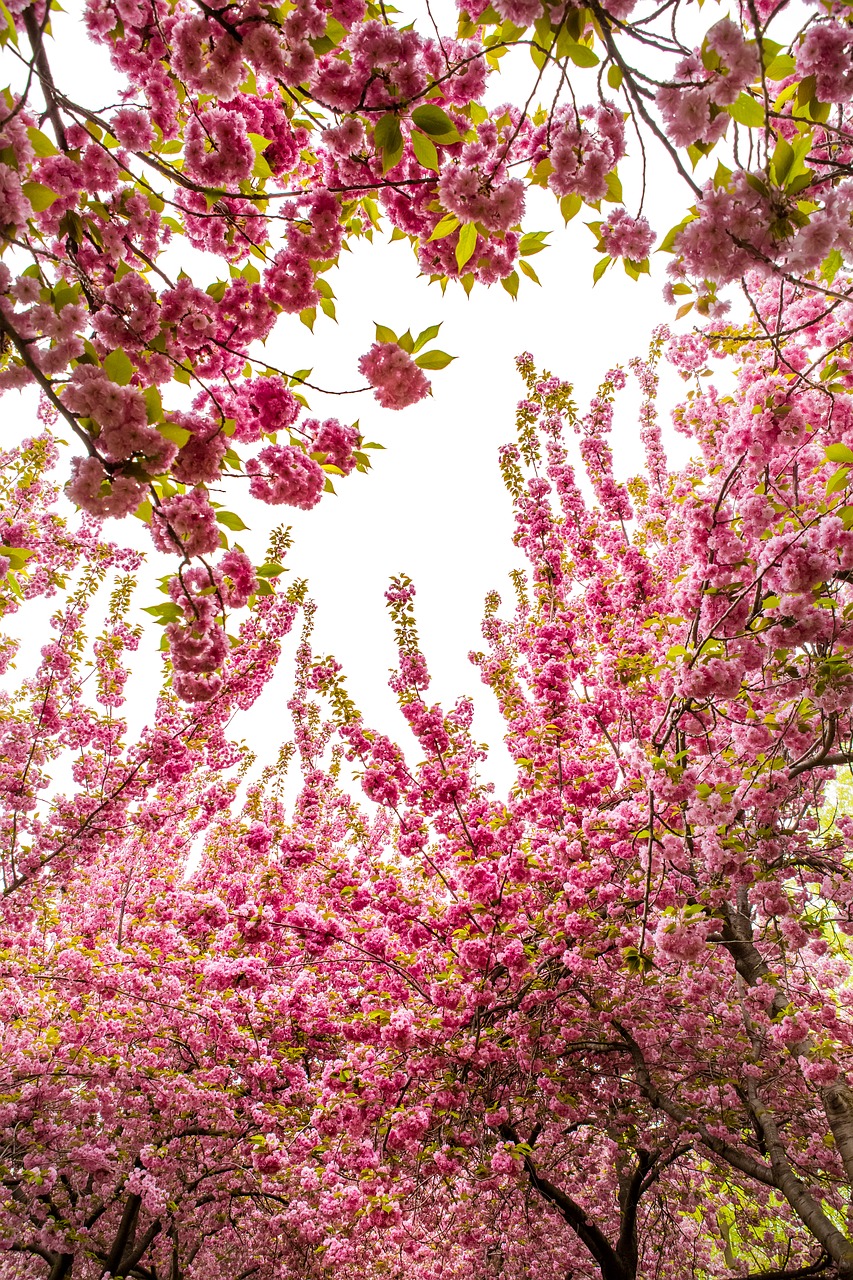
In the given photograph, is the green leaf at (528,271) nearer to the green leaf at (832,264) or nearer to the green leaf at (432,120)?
the green leaf at (432,120)

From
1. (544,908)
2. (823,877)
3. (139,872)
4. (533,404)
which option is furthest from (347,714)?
(139,872)

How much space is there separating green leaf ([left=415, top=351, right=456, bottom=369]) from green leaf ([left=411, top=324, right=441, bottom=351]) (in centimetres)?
4

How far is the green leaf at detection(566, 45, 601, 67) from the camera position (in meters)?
2.15

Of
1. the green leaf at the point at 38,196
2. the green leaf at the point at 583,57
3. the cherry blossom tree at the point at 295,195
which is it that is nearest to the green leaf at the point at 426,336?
the cherry blossom tree at the point at 295,195

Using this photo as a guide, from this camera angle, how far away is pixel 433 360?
2.72 m

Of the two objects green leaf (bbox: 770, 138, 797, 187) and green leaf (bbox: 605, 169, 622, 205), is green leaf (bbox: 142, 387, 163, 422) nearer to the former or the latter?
green leaf (bbox: 605, 169, 622, 205)

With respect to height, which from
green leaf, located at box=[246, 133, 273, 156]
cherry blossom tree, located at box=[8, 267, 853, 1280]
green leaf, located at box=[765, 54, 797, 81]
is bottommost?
cherry blossom tree, located at box=[8, 267, 853, 1280]

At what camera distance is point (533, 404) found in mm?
7473

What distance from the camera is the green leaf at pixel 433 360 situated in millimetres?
2680

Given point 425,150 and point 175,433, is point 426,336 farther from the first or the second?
point 175,433

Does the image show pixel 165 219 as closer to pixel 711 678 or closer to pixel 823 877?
pixel 711 678

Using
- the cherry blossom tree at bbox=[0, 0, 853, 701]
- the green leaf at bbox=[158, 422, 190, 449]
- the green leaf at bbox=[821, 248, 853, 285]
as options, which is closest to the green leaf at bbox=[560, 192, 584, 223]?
the cherry blossom tree at bbox=[0, 0, 853, 701]

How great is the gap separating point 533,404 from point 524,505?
50.5 inches

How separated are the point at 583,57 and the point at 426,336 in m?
1.02
